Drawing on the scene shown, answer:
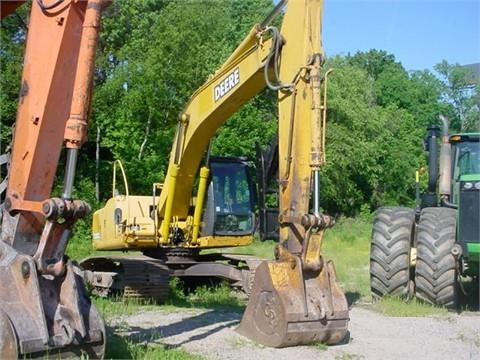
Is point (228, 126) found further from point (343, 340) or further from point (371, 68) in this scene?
point (371, 68)

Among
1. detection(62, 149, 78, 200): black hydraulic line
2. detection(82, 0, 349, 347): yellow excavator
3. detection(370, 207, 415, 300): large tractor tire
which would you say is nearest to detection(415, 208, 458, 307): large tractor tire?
detection(370, 207, 415, 300): large tractor tire

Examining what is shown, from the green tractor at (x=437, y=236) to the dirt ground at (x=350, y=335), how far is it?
54cm

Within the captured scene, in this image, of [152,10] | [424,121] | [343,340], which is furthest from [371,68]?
[343,340]

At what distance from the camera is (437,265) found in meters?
8.59

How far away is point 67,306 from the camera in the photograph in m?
4.89

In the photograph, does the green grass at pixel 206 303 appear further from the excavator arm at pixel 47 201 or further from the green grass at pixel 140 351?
the excavator arm at pixel 47 201

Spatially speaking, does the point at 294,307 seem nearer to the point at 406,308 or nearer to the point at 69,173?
the point at 69,173

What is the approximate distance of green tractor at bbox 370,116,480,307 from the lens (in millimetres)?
8570

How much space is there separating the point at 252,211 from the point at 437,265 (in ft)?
9.28

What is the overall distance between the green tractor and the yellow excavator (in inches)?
71.3

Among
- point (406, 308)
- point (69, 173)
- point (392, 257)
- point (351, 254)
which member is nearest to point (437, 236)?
point (392, 257)

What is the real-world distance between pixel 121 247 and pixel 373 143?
26.8m

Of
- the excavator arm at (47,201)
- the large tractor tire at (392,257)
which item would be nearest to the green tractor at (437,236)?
the large tractor tire at (392,257)

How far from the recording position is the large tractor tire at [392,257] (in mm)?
9070
